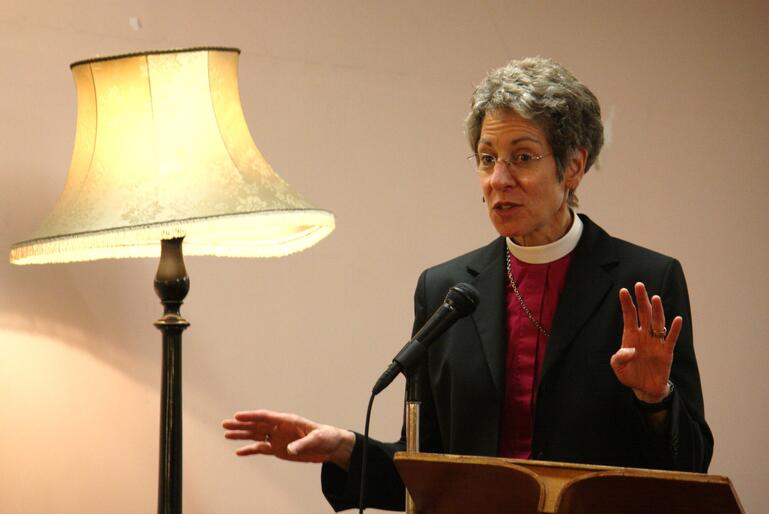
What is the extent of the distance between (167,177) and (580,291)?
881mm

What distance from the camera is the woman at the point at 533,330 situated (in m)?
2.11

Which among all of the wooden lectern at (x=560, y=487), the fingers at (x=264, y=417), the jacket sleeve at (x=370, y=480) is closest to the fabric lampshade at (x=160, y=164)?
the fingers at (x=264, y=417)

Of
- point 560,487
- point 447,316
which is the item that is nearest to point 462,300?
point 447,316

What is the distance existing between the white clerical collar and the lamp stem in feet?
2.44

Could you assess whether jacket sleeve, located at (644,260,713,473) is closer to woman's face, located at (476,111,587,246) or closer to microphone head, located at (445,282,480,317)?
woman's face, located at (476,111,587,246)

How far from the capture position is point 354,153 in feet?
10.3

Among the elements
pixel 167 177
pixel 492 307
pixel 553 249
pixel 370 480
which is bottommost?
pixel 370 480

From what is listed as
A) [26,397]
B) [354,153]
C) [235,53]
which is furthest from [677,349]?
[26,397]

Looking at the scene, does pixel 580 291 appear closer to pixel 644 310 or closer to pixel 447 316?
pixel 644 310

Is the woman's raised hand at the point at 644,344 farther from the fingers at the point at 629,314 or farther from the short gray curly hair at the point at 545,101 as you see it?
the short gray curly hair at the point at 545,101

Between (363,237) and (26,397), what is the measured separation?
105 centimetres

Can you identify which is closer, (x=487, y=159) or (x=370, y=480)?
(x=370, y=480)

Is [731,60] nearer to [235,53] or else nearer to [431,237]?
[431,237]

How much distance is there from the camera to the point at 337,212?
10.2 feet
